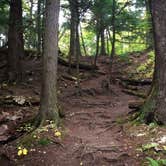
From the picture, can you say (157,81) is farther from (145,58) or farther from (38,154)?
(145,58)

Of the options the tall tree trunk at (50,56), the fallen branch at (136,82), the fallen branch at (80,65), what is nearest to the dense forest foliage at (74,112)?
the tall tree trunk at (50,56)

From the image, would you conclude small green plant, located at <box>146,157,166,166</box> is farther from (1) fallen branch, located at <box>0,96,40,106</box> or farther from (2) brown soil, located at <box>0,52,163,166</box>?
(1) fallen branch, located at <box>0,96,40,106</box>

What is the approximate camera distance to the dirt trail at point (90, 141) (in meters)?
7.39

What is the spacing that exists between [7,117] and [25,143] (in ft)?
8.30

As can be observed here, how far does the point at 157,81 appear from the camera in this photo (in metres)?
8.85

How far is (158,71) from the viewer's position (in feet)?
29.1

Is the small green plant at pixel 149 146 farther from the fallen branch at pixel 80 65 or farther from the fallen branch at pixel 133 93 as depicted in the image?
the fallen branch at pixel 80 65

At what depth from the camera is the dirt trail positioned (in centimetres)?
739

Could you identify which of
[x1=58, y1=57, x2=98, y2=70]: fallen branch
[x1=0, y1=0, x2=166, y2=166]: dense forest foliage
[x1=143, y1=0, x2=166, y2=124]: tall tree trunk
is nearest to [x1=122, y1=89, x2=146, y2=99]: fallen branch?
[x1=0, y1=0, x2=166, y2=166]: dense forest foliage

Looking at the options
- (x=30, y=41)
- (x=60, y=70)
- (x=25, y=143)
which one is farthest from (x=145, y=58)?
(x=25, y=143)

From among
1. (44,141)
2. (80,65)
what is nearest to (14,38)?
(80,65)

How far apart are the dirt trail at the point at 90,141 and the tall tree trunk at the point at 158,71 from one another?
923mm

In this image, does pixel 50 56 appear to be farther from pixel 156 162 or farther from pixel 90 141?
pixel 156 162

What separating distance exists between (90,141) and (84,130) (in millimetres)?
1216
